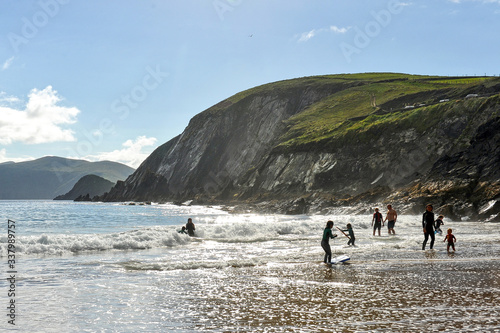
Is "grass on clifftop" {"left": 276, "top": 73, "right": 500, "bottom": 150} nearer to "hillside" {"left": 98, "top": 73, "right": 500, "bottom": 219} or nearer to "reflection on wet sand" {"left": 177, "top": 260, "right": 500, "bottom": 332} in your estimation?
"hillside" {"left": 98, "top": 73, "right": 500, "bottom": 219}

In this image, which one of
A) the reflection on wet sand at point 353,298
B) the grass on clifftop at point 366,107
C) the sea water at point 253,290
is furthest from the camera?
the grass on clifftop at point 366,107

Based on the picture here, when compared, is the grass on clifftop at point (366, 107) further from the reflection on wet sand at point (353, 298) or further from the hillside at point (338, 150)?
the reflection on wet sand at point (353, 298)

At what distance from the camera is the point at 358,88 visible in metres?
118

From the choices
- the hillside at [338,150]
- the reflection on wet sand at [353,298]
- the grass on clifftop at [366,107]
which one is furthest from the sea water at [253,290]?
the grass on clifftop at [366,107]

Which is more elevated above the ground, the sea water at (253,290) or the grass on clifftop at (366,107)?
the grass on clifftop at (366,107)

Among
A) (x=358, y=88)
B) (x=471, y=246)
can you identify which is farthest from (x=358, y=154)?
(x=358, y=88)

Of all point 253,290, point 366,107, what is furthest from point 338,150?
point 253,290

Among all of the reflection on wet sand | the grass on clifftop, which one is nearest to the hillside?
the grass on clifftop

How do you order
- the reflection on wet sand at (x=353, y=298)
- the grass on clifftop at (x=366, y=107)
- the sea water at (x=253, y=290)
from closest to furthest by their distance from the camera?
the reflection on wet sand at (x=353, y=298), the sea water at (x=253, y=290), the grass on clifftop at (x=366, y=107)

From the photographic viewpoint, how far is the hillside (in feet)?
147

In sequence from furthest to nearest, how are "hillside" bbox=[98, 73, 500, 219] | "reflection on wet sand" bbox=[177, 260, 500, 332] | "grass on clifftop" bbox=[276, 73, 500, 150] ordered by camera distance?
"grass on clifftop" bbox=[276, 73, 500, 150] < "hillside" bbox=[98, 73, 500, 219] < "reflection on wet sand" bbox=[177, 260, 500, 332]

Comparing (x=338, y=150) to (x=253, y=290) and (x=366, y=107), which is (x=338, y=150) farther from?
(x=253, y=290)

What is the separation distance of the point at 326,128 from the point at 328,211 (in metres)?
36.8

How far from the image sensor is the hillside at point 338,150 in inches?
1763
